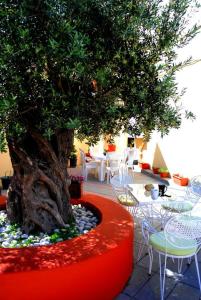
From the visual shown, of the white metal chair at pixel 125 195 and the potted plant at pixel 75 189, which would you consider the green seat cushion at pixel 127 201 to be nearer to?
the white metal chair at pixel 125 195

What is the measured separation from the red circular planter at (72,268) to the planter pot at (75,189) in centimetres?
139

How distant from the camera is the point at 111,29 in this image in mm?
2479

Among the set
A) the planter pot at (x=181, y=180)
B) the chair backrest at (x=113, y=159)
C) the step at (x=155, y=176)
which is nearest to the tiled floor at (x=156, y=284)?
the planter pot at (x=181, y=180)

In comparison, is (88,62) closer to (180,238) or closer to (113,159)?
→ (180,238)

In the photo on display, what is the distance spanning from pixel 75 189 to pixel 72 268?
2.14 metres

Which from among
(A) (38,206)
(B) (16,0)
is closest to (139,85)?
(B) (16,0)

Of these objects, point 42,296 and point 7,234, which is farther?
point 7,234

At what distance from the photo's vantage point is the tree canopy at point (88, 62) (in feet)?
6.95

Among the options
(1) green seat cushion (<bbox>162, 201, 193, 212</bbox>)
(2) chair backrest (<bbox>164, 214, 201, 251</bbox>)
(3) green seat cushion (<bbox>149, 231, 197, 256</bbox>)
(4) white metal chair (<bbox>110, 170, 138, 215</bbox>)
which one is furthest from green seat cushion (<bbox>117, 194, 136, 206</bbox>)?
(2) chair backrest (<bbox>164, 214, 201, 251</bbox>)

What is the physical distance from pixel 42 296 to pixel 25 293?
0.16 metres

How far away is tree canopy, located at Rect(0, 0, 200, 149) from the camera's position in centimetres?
212

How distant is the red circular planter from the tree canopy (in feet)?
3.98

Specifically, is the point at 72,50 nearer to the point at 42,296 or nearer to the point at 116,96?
the point at 116,96

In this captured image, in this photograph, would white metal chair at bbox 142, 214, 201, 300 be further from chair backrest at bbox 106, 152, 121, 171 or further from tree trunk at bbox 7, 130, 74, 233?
chair backrest at bbox 106, 152, 121, 171
